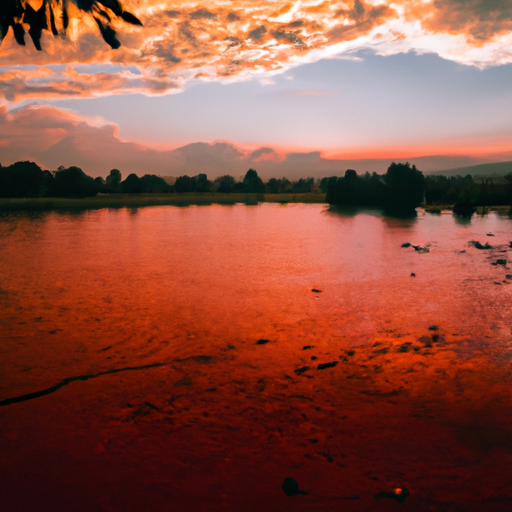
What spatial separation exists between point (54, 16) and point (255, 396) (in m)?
6.49

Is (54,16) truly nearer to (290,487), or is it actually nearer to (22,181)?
(290,487)

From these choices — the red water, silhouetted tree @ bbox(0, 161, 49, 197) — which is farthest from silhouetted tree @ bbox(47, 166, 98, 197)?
the red water

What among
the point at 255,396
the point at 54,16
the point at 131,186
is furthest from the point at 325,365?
the point at 131,186

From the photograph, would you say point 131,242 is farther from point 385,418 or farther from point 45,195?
point 45,195

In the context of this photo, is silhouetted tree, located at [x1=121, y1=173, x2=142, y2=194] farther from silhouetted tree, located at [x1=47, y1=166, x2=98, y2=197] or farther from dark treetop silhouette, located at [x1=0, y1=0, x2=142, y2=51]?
dark treetop silhouette, located at [x1=0, y1=0, x2=142, y2=51]

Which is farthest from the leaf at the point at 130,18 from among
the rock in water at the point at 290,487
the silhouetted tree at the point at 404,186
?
the silhouetted tree at the point at 404,186

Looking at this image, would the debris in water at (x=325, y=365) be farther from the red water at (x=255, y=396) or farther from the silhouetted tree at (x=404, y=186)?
the silhouetted tree at (x=404, y=186)

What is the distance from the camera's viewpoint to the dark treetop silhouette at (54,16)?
4.64 meters

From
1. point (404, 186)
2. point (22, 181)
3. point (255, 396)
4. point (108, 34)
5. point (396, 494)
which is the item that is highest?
point (22, 181)

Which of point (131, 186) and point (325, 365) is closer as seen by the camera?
point (325, 365)

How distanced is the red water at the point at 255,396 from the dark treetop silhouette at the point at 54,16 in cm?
535

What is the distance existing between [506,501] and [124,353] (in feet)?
25.5

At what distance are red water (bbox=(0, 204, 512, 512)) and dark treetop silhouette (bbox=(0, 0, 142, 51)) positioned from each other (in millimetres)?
5353

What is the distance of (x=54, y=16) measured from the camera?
4.96 metres
